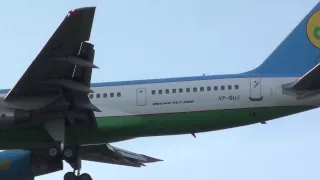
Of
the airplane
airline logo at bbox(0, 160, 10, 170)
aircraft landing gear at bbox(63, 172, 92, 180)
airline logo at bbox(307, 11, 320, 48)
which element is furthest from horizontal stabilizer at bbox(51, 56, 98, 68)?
airline logo at bbox(307, 11, 320, 48)

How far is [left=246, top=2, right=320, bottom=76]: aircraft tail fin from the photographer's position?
33875mm

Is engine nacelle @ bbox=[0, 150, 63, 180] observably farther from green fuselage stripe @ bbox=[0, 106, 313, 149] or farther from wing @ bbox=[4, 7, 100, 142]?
wing @ bbox=[4, 7, 100, 142]

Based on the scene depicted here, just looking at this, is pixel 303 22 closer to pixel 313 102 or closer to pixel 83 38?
pixel 313 102

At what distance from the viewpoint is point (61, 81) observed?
30.2 meters

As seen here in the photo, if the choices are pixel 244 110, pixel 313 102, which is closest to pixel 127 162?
pixel 244 110

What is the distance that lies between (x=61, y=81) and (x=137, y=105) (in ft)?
12.4

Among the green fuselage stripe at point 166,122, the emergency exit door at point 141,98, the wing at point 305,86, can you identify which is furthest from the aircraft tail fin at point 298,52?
the emergency exit door at point 141,98

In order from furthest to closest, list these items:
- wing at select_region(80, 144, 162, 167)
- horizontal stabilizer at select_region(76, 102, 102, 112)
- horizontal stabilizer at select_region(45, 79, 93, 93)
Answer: wing at select_region(80, 144, 162, 167), horizontal stabilizer at select_region(76, 102, 102, 112), horizontal stabilizer at select_region(45, 79, 93, 93)

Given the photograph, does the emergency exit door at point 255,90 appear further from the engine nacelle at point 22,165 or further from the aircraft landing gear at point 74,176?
the engine nacelle at point 22,165

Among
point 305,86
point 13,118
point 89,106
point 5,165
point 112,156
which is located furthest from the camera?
point 112,156

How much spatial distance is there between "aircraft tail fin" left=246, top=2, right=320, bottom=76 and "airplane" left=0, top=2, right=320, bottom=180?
5 centimetres

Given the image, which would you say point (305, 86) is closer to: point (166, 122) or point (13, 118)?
point (166, 122)

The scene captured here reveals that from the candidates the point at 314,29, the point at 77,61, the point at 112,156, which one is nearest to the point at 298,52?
the point at 314,29

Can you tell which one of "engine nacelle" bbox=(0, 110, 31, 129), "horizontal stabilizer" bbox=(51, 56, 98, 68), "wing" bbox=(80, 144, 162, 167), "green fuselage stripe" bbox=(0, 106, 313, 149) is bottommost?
"wing" bbox=(80, 144, 162, 167)
